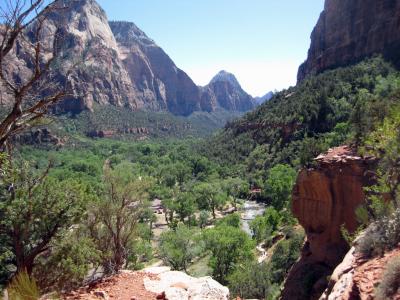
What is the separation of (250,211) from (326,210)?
3990 centimetres

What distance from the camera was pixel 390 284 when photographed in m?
6.54

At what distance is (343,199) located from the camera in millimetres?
20609

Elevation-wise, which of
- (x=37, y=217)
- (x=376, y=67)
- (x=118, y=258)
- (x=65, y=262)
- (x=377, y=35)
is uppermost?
(x=377, y=35)

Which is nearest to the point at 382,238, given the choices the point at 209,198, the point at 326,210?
the point at 326,210

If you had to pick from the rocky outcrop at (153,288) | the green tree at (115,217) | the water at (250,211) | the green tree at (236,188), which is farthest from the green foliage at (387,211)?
the green tree at (236,188)

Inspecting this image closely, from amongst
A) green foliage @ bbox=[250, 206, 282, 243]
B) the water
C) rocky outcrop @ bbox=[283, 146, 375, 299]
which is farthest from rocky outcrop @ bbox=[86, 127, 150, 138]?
rocky outcrop @ bbox=[283, 146, 375, 299]

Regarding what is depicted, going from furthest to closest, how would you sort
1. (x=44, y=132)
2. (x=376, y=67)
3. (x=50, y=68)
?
(x=44, y=132) < (x=376, y=67) < (x=50, y=68)

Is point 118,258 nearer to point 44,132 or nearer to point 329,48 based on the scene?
point 329,48

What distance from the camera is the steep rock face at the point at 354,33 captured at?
78625 mm

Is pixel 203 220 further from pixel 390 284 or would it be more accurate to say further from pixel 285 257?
pixel 390 284

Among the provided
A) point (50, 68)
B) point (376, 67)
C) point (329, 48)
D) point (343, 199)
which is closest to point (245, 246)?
point (343, 199)

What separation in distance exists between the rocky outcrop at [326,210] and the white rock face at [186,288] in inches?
370

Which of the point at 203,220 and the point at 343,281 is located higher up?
the point at 343,281

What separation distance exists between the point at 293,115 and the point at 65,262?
66.4m
